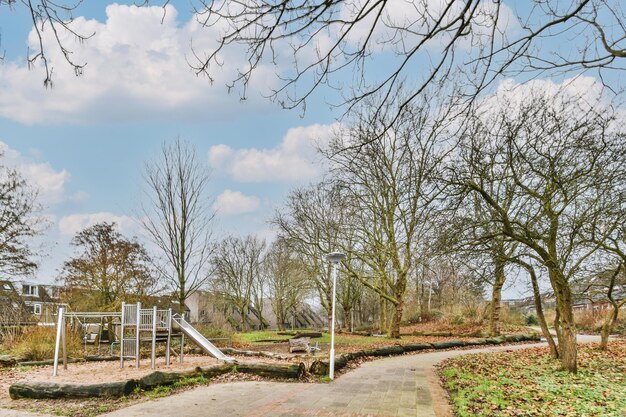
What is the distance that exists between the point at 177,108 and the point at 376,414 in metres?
5.67

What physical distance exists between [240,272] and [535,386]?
1347 inches

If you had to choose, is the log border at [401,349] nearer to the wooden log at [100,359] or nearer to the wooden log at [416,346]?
the wooden log at [416,346]

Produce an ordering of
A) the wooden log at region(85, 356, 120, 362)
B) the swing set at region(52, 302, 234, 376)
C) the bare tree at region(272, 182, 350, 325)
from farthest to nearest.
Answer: the bare tree at region(272, 182, 350, 325), the wooden log at region(85, 356, 120, 362), the swing set at region(52, 302, 234, 376)

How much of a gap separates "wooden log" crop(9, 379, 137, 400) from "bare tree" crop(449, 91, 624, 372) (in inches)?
295

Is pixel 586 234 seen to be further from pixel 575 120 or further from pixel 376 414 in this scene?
pixel 376 414

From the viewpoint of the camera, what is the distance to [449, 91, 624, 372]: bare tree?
32.0ft

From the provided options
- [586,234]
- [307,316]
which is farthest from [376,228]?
[307,316]

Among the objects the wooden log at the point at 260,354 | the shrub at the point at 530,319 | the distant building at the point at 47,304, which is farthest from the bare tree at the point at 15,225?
the shrub at the point at 530,319

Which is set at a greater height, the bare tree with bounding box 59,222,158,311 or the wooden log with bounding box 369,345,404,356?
the bare tree with bounding box 59,222,158,311

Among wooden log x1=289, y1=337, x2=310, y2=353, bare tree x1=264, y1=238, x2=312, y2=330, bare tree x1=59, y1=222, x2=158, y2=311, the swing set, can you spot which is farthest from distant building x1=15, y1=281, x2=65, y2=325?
bare tree x1=264, y1=238, x2=312, y2=330

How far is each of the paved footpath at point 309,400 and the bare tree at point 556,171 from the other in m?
3.76

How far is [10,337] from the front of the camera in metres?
14.0

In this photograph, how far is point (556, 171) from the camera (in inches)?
410

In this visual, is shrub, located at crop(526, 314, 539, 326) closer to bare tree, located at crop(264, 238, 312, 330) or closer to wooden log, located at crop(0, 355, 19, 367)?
bare tree, located at crop(264, 238, 312, 330)
